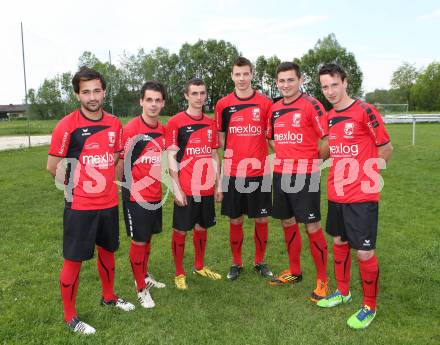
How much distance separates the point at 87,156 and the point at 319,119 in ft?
7.73

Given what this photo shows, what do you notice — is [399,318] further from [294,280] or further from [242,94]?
[242,94]

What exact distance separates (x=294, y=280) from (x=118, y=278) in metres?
2.13

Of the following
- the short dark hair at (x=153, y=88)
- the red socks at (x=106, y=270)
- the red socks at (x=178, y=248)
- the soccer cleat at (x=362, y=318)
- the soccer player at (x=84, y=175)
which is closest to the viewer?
the soccer player at (x=84, y=175)

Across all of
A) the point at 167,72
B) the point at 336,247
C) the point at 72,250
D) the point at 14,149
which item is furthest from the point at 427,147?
the point at 167,72

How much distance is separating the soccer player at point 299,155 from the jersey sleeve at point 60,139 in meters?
2.22

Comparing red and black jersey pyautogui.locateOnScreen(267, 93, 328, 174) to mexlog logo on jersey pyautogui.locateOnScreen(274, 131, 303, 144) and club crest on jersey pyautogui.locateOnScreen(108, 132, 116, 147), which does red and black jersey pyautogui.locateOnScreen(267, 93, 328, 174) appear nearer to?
mexlog logo on jersey pyautogui.locateOnScreen(274, 131, 303, 144)

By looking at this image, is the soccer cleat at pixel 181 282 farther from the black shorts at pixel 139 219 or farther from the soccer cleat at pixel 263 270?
→ the soccer cleat at pixel 263 270

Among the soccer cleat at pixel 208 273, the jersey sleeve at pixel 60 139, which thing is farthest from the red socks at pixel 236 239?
the jersey sleeve at pixel 60 139

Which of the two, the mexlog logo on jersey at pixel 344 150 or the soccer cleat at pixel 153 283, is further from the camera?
the soccer cleat at pixel 153 283

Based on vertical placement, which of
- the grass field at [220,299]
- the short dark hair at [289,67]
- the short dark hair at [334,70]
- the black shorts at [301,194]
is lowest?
the grass field at [220,299]

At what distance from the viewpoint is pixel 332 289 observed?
15.3 feet

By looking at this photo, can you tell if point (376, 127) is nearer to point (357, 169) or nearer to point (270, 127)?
point (357, 169)

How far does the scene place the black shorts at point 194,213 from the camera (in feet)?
15.5

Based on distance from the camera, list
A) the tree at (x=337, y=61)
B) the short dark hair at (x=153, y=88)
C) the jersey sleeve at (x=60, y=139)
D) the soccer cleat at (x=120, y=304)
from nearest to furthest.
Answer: the jersey sleeve at (x=60, y=139) < the soccer cleat at (x=120, y=304) < the short dark hair at (x=153, y=88) < the tree at (x=337, y=61)
